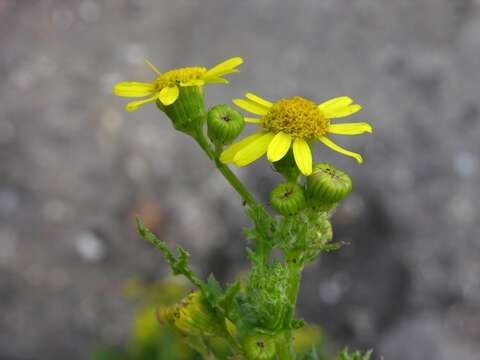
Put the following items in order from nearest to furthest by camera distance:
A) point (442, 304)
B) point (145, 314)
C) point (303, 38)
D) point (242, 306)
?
1. point (242, 306)
2. point (145, 314)
3. point (442, 304)
4. point (303, 38)

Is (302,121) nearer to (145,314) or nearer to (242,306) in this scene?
(242,306)

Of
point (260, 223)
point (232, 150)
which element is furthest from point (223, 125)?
point (260, 223)

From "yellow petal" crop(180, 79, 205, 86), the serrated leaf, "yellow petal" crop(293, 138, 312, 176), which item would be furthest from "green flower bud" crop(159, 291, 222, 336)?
"yellow petal" crop(180, 79, 205, 86)

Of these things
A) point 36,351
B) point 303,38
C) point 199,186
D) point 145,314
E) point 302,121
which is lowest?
point 302,121

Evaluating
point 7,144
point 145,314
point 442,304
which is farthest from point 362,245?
point 7,144

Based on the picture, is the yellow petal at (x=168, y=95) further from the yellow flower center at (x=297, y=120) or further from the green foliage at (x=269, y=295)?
the green foliage at (x=269, y=295)

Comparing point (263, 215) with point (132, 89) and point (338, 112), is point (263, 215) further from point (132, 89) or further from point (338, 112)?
point (132, 89)
